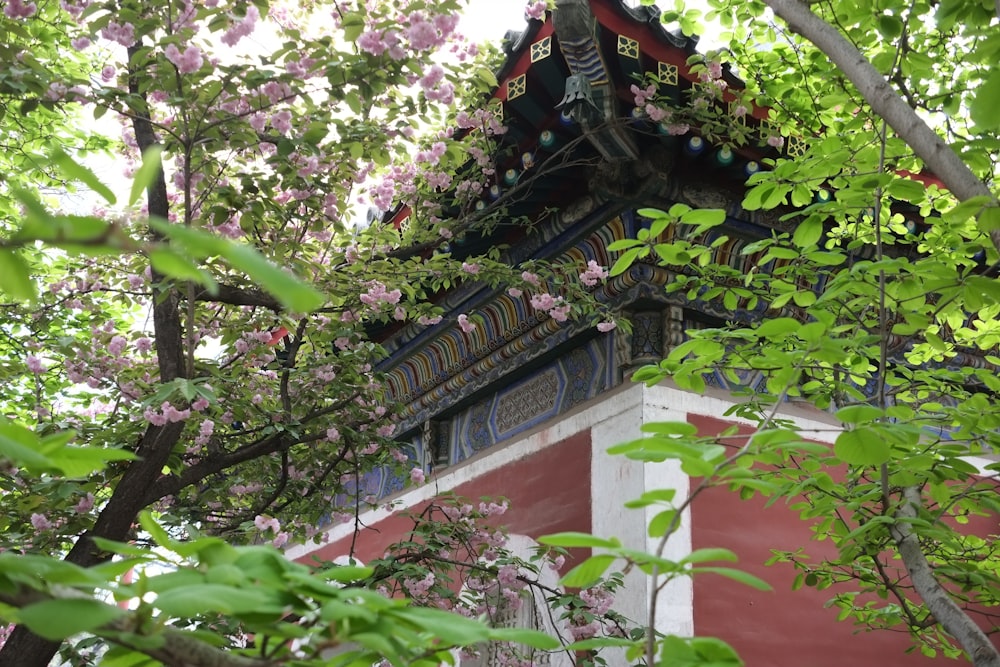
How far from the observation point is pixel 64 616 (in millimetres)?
766

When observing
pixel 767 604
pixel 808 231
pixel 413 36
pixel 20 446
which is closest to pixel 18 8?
pixel 413 36

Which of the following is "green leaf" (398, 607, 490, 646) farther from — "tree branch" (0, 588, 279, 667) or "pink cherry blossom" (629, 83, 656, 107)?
"pink cherry blossom" (629, 83, 656, 107)

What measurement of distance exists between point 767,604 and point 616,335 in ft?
4.40

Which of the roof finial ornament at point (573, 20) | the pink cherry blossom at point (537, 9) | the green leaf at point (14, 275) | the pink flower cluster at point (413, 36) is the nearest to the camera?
the green leaf at point (14, 275)

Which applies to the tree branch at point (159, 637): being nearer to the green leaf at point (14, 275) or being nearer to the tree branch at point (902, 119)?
the green leaf at point (14, 275)

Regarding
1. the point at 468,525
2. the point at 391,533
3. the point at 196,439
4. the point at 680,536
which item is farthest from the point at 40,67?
the point at 391,533

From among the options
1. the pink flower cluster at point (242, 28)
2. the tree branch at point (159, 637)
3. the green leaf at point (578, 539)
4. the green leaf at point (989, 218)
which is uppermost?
the pink flower cluster at point (242, 28)

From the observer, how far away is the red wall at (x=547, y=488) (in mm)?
4312

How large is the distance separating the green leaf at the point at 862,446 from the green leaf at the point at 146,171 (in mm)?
1293

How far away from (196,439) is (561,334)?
5.84 feet

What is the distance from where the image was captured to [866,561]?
3086mm

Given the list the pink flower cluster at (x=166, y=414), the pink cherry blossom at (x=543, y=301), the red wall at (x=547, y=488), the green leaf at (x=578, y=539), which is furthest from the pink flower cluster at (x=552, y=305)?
the green leaf at (x=578, y=539)

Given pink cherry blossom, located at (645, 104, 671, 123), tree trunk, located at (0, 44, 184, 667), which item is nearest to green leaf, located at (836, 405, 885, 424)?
tree trunk, located at (0, 44, 184, 667)

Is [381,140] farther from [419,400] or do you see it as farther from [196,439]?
[419,400]
